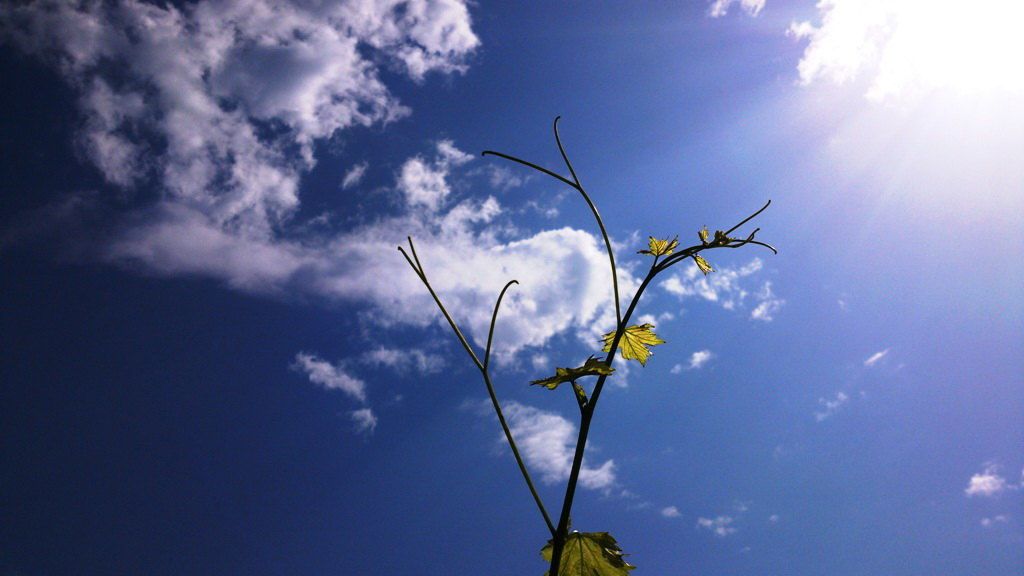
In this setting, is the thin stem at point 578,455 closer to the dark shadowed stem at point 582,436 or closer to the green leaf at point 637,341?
the dark shadowed stem at point 582,436

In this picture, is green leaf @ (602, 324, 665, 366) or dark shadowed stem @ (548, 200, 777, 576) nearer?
dark shadowed stem @ (548, 200, 777, 576)

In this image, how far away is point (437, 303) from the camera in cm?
193

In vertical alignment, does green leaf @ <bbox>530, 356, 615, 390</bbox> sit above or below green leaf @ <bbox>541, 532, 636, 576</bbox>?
above

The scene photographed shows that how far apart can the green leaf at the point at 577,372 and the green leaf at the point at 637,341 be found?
0.48 m

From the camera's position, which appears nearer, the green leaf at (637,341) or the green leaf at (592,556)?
the green leaf at (592,556)

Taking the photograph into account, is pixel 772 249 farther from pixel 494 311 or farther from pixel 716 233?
pixel 494 311

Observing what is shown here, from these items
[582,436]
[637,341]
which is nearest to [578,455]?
[582,436]

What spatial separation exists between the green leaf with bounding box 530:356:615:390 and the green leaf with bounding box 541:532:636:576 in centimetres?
45

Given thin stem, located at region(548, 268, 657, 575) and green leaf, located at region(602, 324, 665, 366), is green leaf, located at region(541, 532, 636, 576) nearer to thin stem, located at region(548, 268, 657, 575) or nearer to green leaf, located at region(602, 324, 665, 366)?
thin stem, located at region(548, 268, 657, 575)

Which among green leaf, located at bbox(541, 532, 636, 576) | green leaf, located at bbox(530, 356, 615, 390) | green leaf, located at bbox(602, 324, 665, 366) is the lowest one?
green leaf, located at bbox(541, 532, 636, 576)

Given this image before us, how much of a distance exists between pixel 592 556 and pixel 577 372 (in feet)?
1.96

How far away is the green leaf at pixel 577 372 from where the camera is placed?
5.56ft

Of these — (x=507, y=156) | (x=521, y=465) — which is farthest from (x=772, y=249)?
(x=521, y=465)

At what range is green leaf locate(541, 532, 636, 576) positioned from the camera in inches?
75.2
